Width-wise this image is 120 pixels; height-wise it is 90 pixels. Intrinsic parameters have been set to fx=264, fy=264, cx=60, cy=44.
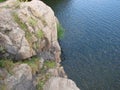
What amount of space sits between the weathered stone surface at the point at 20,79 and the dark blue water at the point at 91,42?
1063 cm

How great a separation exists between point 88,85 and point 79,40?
14708 mm

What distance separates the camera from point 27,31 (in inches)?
1395

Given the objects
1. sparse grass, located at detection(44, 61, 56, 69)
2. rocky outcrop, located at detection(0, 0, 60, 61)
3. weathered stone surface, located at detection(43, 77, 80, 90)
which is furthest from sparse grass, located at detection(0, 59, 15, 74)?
sparse grass, located at detection(44, 61, 56, 69)

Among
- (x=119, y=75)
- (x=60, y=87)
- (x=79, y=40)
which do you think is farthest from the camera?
(x=79, y=40)

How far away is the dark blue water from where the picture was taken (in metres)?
41.3

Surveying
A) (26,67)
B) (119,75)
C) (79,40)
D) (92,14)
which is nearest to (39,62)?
(26,67)

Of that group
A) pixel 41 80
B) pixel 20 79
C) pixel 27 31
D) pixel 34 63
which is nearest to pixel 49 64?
pixel 34 63

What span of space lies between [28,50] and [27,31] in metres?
3.03

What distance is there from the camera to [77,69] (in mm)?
42969

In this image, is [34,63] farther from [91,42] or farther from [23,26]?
[91,42]

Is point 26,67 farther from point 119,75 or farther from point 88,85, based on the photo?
point 119,75

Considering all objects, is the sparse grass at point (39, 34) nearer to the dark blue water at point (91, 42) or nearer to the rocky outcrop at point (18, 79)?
the rocky outcrop at point (18, 79)

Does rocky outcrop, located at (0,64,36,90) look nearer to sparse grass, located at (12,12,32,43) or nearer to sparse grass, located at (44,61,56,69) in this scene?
sparse grass, located at (44,61,56,69)

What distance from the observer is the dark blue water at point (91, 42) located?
1625 inches
